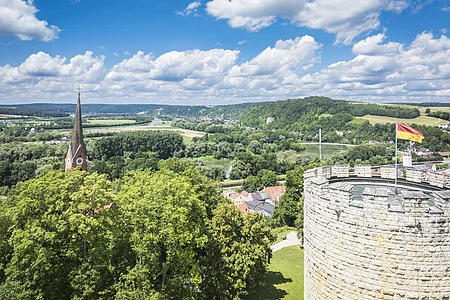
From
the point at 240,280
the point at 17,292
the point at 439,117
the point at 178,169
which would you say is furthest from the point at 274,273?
the point at 439,117

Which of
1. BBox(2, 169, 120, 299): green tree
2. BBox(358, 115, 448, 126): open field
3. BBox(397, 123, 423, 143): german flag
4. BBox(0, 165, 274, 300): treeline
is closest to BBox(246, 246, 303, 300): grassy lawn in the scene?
BBox(0, 165, 274, 300): treeline

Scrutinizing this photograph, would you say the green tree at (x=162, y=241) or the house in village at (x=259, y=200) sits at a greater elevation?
the green tree at (x=162, y=241)

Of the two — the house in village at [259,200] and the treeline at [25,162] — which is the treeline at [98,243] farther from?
the treeline at [25,162]

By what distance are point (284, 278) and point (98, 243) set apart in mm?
16082

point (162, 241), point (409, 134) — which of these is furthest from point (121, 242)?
point (409, 134)

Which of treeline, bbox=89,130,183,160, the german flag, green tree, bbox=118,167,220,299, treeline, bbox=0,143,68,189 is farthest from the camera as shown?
treeline, bbox=89,130,183,160

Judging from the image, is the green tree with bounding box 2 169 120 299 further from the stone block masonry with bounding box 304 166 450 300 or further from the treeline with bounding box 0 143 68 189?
the treeline with bounding box 0 143 68 189

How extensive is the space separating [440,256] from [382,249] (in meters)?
1.28

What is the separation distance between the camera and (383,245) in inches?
303

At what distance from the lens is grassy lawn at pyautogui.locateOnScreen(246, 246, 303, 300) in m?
22.0

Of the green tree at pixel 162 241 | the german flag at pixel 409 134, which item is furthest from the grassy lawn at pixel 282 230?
the german flag at pixel 409 134

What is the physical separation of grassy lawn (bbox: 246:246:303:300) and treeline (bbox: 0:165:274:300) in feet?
17.6

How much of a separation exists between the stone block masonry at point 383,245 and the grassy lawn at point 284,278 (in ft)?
43.9

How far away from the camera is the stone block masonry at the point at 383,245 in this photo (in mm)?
7410
